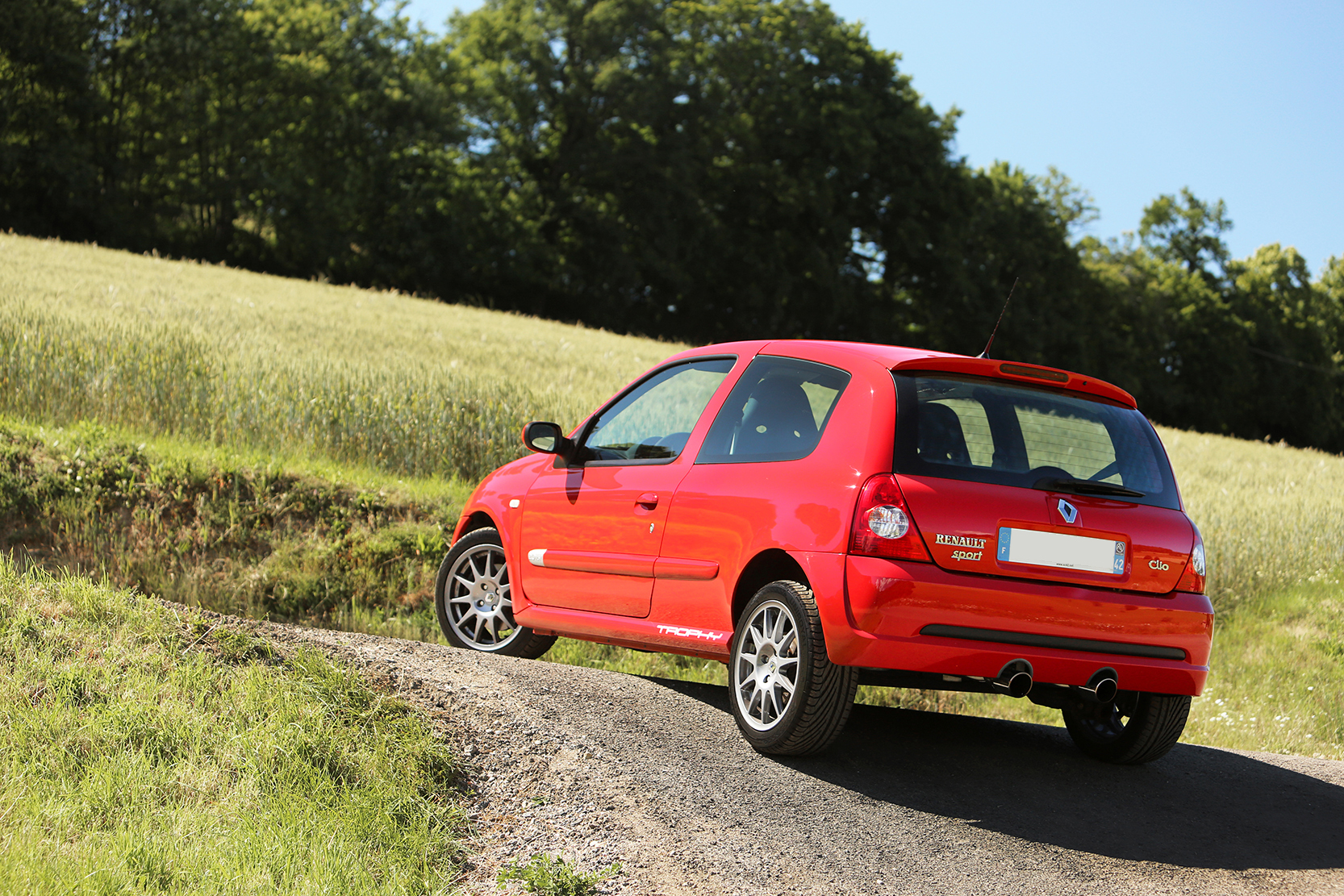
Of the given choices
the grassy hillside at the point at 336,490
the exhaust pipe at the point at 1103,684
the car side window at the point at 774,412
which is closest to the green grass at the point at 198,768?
the car side window at the point at 774,412

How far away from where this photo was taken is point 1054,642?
180 inches

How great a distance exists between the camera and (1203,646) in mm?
4898

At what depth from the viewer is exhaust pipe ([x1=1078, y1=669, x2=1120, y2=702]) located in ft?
15.3

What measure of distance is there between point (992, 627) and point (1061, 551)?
439 mm

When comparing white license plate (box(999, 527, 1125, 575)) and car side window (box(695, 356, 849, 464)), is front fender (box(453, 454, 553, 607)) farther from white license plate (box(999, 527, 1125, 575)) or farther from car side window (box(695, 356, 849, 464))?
white license plate (box(999, 527, 1125, 575))

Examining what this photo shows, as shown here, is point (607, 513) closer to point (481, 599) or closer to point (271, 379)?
point (481, 599)

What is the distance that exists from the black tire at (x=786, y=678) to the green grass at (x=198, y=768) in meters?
1.30

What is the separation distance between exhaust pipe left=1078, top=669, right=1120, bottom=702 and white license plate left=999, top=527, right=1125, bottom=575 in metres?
0.41

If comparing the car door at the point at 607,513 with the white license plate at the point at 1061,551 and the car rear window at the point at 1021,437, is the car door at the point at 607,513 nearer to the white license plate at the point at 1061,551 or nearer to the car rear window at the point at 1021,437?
the car rear window at the point at 1021,437

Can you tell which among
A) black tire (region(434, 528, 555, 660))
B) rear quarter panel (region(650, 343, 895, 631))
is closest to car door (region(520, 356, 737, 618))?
rear quarter panel (region(650, 343, 895, 631))

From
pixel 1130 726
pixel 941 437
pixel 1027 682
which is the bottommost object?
pixel 1130 726

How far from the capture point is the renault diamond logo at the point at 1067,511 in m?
4.64

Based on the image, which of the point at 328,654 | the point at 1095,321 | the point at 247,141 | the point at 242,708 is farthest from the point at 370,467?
the point at 1095,321

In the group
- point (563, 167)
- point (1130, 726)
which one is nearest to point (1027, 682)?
point (1130, 726)
